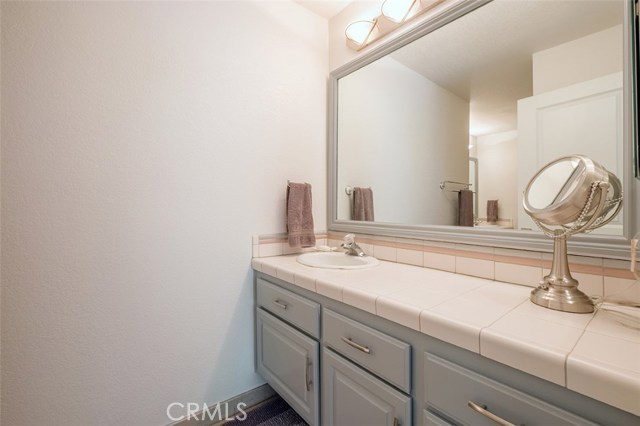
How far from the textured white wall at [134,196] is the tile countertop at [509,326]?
583 mm

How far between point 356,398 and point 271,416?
716 mm

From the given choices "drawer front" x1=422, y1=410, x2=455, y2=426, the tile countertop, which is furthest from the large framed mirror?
"drawer front" x1=422, y1=410, x2=455, y2=426

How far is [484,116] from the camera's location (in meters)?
1.10

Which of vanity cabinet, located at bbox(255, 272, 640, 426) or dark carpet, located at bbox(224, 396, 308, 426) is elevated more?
vanity cabinet, located at bbox(255, 272, 640, 426)

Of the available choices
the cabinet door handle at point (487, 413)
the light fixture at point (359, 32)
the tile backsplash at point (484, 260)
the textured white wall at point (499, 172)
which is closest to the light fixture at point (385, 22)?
the light fixture at point (359, 32)

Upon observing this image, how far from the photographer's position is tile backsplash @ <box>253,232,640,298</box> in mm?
811

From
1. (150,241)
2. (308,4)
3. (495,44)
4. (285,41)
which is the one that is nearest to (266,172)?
(150,241)

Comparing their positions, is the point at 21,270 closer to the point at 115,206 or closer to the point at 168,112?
the point at 115,206

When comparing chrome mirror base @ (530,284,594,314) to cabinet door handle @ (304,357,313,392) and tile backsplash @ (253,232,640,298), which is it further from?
cabinet door handle @ (304,357,313,392)

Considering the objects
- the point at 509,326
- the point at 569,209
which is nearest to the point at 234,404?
the point at 509,326

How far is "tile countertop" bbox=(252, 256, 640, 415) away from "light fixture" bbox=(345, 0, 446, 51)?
4.09 feet

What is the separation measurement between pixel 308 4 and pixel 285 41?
30cm

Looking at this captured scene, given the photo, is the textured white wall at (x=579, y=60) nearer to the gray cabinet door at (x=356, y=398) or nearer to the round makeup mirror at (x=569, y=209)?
the round makeup mirror at (x=569, y=209)

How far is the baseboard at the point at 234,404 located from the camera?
4.10ft
